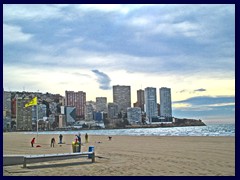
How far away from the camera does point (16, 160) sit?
11.2m
